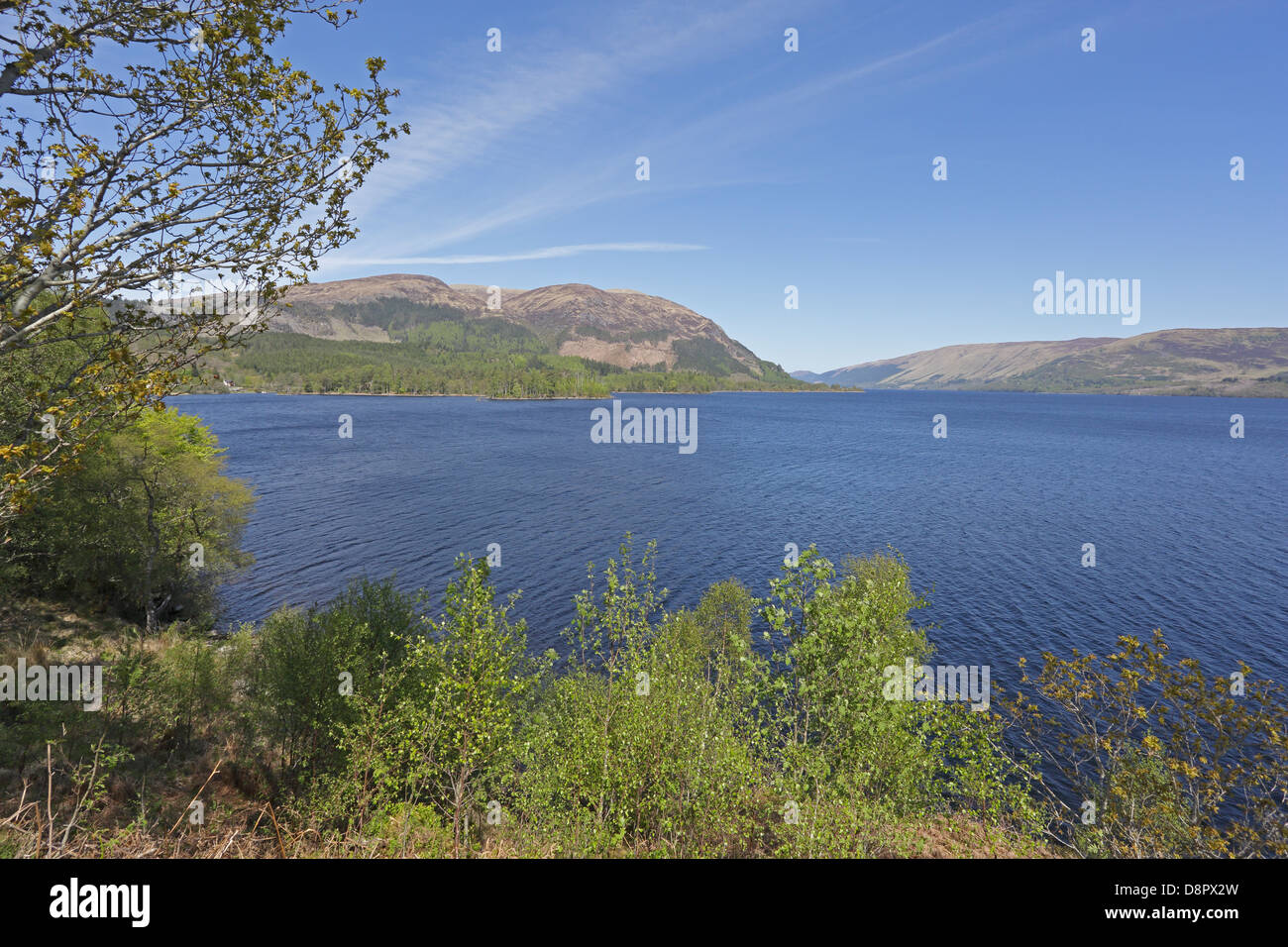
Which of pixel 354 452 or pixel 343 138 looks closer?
pixel 343 138

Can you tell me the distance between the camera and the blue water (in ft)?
153

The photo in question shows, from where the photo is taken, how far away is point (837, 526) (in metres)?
73.6

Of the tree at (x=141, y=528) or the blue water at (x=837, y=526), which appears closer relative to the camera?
the tree at (x=141, y=528)

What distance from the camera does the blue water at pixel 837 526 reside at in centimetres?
4662

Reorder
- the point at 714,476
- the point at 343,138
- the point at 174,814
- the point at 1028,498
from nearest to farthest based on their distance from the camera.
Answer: the point at 343,138
the point at 174,814
the point at 1028,498
the point at 714,476

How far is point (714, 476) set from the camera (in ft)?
358

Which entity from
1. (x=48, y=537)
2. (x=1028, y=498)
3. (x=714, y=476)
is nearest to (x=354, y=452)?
(x=714, y=476)

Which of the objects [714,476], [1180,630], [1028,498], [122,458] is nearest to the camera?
[122,458]

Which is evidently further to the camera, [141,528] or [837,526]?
[837,526]

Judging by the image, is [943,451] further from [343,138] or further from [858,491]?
[343,138]

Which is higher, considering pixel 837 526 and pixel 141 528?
pixel 141 528

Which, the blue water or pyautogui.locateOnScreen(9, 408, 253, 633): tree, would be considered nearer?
pyautogui.locateOnScreen(9, 408, 253, 633): tree
